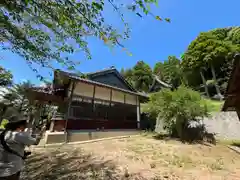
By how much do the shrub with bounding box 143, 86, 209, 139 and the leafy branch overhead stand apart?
266 inches

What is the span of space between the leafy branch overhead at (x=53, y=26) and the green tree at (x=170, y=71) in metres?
24.5

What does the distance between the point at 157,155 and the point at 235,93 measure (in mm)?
3565

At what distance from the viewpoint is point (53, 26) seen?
3951 mm

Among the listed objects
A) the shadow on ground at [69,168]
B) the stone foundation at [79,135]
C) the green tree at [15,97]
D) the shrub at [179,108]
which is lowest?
the shadow on ground at [69,168]

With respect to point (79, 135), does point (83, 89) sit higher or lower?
higher

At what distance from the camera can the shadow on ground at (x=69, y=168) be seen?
4262mm

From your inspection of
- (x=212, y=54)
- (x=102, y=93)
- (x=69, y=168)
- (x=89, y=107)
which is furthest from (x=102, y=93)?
(x=212, y=54)

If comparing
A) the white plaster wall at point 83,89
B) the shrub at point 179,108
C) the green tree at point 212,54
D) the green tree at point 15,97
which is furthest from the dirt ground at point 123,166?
the green tree at point 212,54

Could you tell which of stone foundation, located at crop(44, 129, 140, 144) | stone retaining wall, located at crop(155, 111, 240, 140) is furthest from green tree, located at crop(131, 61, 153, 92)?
stone retaining wall, located at crop(155, 111, 240, 140)

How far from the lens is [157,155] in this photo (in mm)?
6477

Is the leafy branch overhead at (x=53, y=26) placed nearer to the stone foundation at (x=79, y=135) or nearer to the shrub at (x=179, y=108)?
the stone foundation at (x=79, y=135)

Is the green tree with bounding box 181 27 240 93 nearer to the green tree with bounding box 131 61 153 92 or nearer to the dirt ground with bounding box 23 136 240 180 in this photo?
the green tree with bounding box 131 61 153 92

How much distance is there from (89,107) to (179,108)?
5680 mm

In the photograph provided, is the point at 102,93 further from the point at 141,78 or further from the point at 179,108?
the point at 141,78
